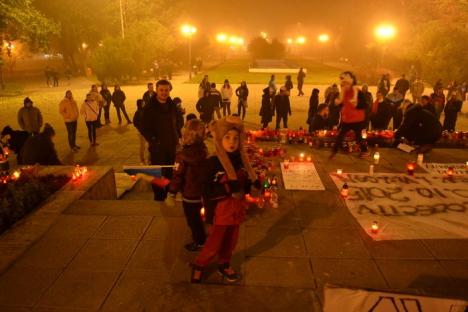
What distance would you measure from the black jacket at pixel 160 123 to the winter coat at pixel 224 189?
303 cm

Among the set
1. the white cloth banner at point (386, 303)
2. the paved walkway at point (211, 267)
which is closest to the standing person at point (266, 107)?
the paved walkway at point (211, 267)

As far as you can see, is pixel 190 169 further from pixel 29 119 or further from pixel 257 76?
pixel 257 76

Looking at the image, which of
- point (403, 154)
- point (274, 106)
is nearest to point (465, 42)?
point (274, 106)

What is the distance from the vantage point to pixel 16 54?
140 ft

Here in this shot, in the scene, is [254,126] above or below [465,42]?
below

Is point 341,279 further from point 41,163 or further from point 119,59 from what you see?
point 119,59

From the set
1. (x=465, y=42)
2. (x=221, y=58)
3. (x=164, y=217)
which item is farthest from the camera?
(x=221, y=58)

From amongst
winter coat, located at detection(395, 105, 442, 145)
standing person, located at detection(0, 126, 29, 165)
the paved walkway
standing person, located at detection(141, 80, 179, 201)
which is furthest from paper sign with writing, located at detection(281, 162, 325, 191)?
standing person, located at detection(0, 126, 29, 165)

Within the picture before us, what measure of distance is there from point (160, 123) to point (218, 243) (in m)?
3.35

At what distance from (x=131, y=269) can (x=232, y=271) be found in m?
1.20

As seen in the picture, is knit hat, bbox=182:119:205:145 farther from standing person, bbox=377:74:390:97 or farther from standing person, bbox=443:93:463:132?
standing person, bbox=377:74:390:97

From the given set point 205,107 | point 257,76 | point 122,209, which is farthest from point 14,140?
point 257,76

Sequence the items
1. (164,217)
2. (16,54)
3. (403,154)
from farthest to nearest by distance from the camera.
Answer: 1. (16,54)
2. (403,154)
3. (164,217)

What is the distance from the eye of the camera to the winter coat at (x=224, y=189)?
174 inches
